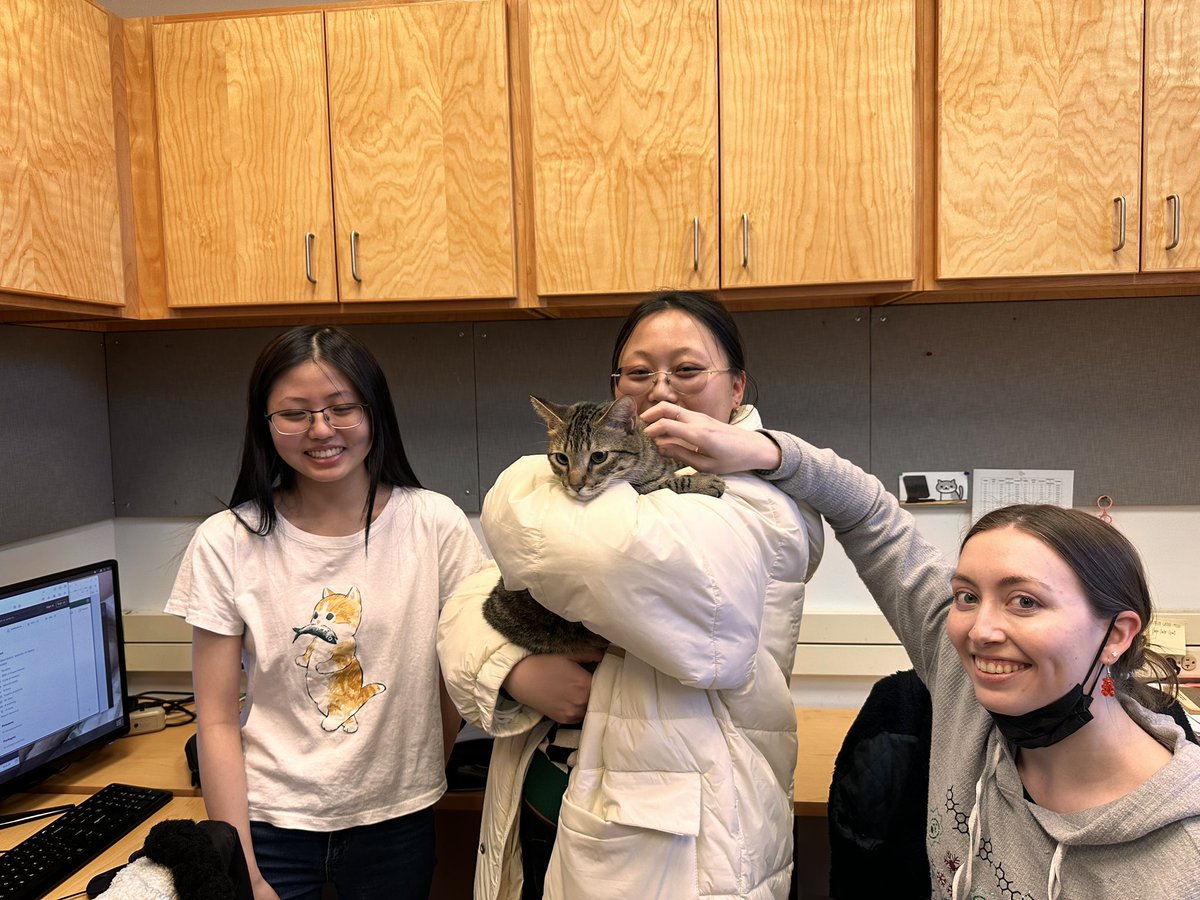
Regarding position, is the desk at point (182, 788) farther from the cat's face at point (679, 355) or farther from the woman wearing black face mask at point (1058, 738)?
the cat's face at point (679, 355)

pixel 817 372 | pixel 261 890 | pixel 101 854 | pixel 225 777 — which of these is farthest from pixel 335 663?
pixel 817 372

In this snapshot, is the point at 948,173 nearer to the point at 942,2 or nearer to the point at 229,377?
the point at 942,2

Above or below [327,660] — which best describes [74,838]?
below

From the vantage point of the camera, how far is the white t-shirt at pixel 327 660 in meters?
1.30

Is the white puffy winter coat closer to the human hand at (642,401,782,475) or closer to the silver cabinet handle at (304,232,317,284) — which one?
the human hand at (642,401,782,475)

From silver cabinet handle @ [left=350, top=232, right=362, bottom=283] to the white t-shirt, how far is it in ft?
2.20

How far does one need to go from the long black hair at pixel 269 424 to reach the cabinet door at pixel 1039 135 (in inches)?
50.6

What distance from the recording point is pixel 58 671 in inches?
64.0

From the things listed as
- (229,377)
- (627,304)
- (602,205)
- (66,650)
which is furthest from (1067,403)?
(66,650)

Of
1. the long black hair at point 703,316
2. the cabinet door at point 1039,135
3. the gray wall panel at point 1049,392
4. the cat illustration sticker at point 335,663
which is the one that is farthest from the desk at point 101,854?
Result: the cabinet door at point 1039,135

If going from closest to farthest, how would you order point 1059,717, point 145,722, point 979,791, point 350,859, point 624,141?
point 1059,717 < point 979,791 < point 350,859 < point 624,141 < point 145,722

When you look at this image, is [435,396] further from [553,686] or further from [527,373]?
[553,686]

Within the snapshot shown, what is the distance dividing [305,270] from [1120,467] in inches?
88.0

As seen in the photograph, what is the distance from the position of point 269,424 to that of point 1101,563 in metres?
1.29
